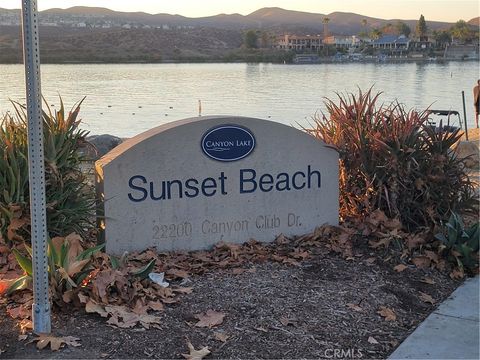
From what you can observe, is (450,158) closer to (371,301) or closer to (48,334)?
(371,301)

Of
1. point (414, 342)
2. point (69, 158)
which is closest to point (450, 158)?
point (414, 342)

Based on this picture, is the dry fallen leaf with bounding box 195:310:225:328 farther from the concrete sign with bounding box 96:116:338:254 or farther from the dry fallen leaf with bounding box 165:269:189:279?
the concrete sign with bounding box 96:116:338:254

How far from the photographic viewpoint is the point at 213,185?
5.73 m

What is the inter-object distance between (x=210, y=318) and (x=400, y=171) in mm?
2771

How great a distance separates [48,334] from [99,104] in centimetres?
3207

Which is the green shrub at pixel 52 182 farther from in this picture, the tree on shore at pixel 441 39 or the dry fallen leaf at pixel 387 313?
the tree on shore at pixel 441 39

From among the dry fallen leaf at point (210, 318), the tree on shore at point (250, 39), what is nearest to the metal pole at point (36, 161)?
the dry fallen leaf at point (210, 318)

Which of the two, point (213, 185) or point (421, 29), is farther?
point (421, 29)

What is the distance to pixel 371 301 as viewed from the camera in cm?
479

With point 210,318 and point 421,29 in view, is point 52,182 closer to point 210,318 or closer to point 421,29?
point 210,318

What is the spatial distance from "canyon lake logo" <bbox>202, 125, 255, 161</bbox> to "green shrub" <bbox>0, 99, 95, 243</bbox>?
104 centimetres

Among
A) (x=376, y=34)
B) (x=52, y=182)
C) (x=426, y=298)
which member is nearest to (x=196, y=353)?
(x=426, y=298)

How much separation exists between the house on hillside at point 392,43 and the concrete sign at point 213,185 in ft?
468

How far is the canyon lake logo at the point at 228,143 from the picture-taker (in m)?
5.67
